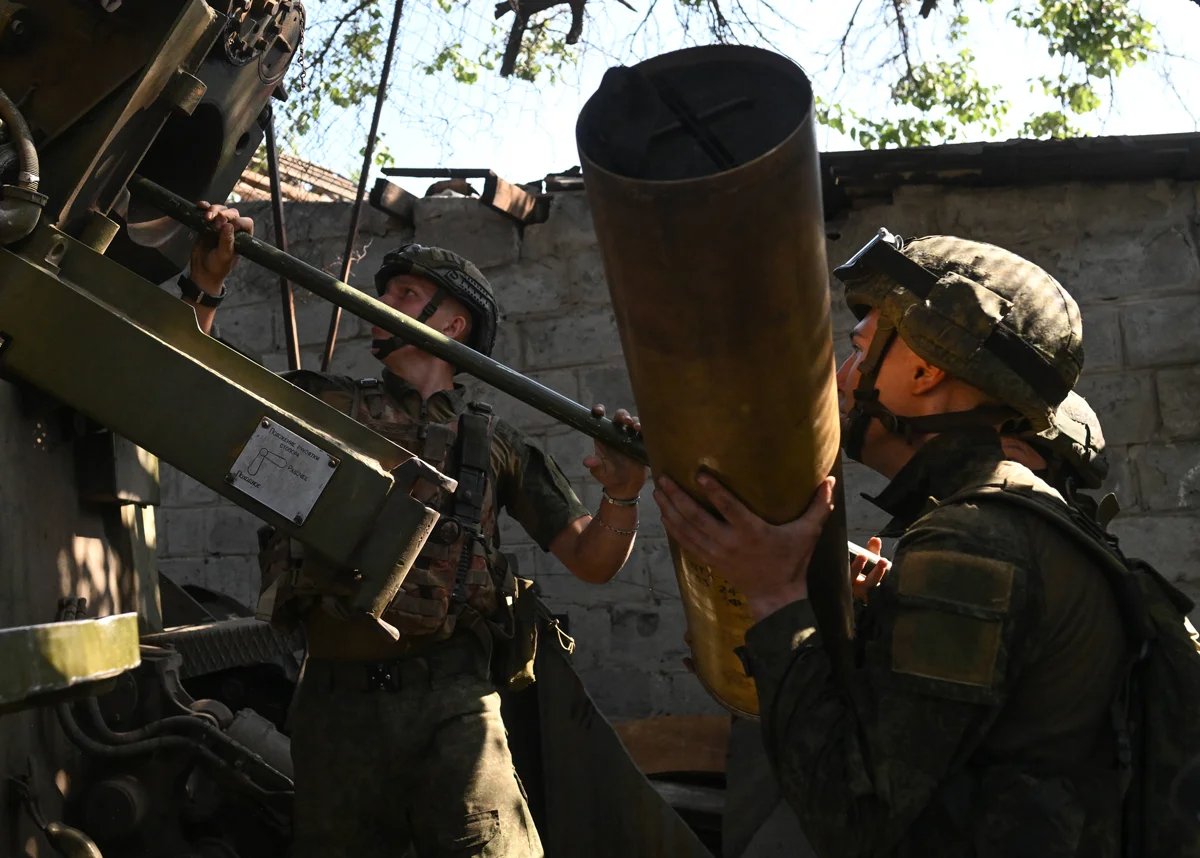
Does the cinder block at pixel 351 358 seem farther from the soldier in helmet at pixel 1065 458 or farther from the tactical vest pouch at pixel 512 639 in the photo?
the soldier in helmet at pixel 1065 458

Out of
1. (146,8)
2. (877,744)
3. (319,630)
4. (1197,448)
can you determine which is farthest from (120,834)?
(1197,448)

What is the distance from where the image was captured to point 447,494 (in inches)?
123

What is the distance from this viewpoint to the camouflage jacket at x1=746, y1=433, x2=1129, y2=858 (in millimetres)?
1731

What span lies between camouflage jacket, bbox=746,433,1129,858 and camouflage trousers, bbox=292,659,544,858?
4.42ft

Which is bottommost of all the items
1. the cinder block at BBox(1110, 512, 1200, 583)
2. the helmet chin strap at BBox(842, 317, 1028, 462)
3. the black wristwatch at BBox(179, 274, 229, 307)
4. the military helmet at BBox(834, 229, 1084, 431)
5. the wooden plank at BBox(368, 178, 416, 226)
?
the cinder block at BBox(1110, 512, 1200, 583)

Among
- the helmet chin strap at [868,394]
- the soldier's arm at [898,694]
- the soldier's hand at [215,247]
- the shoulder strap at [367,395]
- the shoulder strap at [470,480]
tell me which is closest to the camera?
the soldier's arm at [898,694]

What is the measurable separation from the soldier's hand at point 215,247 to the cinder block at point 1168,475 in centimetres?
385

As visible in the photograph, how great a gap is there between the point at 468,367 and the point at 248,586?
3899 mm

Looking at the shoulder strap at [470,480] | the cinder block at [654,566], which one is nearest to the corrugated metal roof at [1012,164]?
the cinder block at [654,566]

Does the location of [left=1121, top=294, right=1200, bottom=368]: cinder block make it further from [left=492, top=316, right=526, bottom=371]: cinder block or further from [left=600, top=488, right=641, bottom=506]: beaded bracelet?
[left=600, top=488, right=641, bottom=506]: beaded bracelet

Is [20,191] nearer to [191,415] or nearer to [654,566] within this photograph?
[191,415]

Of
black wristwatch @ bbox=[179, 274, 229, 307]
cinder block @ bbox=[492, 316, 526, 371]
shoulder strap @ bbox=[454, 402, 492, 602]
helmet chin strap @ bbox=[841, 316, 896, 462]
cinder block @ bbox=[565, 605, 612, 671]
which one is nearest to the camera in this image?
helmet chin strap @ bbox=[841, 316, 896, 462]

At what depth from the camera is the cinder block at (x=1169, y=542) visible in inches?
204

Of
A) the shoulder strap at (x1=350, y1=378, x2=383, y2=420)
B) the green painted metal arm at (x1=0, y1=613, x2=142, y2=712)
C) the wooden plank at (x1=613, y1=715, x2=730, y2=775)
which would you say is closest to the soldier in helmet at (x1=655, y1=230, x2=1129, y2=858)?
the green painted metal arm at (x1=0, y1=613, x2=142, y2=712)
